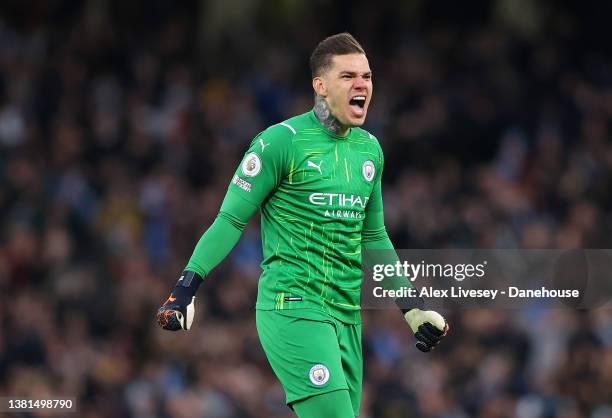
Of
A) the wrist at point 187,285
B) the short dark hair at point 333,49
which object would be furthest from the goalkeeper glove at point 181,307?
the short dark hair at point 333,49

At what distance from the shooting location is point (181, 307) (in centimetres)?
580

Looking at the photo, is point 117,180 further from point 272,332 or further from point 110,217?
point 272,332

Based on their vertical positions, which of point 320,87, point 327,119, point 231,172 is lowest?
point 327,119

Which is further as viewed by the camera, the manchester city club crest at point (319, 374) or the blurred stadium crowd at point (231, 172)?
the blurred stadium crowd at point (231, 172)

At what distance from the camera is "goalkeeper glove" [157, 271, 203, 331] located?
5.75 m

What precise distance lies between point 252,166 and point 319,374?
1019mm

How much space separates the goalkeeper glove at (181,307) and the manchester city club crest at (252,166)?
21.2 inches

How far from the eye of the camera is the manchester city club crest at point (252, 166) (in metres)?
6.05

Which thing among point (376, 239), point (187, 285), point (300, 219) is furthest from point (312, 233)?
point (187, 285)

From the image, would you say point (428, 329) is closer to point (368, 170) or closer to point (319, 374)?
point (319, 374)

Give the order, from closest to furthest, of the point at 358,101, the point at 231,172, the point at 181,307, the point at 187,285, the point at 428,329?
the point at 181,307 < the point at 187,285 < the point at 358,101 < the point at 428,329 < the point at 231,172

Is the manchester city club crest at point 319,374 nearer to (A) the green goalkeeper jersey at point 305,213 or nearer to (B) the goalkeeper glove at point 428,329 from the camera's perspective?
(A) the green goalkeeper jersey at point 305,213

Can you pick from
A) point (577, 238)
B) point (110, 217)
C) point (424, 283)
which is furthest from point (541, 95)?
point (424, 283)

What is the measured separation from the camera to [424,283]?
820 cm
